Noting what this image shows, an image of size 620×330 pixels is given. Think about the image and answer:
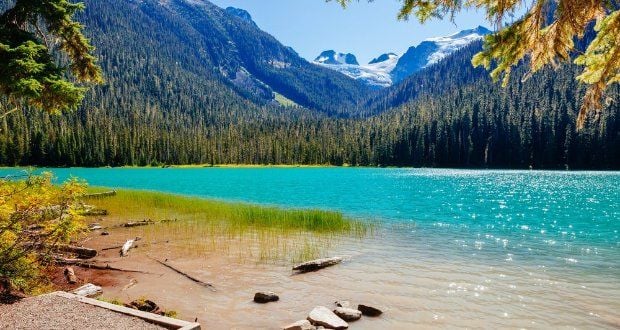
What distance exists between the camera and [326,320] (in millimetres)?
10312

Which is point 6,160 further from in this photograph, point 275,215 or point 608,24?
point 608,24

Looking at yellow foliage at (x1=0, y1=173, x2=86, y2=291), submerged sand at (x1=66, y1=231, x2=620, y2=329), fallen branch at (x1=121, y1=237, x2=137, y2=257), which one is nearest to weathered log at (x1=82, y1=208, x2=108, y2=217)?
fallen branch at (x1=121, y1=237, x2=137, y2=257)

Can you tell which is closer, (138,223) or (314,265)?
(314,265)

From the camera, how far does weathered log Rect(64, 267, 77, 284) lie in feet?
43.5

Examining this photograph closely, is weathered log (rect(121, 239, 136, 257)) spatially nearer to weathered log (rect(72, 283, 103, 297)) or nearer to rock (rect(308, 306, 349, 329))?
weathered log (rect(72, 283, 103, 297))

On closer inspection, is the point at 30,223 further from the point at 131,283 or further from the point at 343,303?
the point at 343,303

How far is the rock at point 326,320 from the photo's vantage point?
1017 centimetres

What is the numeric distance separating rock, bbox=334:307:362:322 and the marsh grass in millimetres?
7054

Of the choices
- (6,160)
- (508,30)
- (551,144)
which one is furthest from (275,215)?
(6,160)

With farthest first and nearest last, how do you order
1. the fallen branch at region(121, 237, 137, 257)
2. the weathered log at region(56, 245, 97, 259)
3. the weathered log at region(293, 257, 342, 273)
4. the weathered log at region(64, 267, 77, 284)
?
the fallen branch at region(121, 237, 137, 257)
the weathered log at region(56, 245, 97, 259)
the weathered log at region(293, 257, 342, 273)
the weathered log at region(64, 267, 77, 284)

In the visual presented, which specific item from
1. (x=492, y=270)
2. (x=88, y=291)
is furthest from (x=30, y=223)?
(x=492, y=270)

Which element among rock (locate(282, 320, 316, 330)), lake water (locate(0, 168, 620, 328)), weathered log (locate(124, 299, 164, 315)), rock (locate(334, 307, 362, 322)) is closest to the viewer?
rock (locate(282, 320, 316, 330))

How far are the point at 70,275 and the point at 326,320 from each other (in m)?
9.24

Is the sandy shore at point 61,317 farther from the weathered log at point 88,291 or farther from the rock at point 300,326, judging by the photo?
the rock at point 300,326
